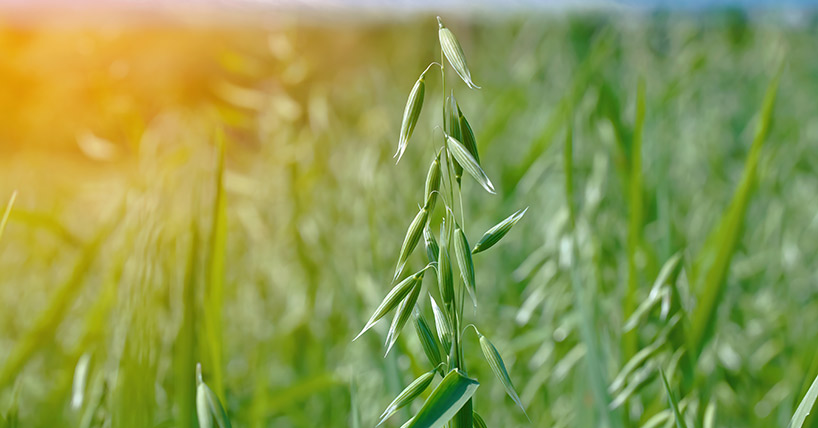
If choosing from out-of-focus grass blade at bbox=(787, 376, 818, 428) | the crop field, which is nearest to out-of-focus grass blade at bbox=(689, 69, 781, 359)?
the crop field

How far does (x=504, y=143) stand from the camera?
992 millimetres

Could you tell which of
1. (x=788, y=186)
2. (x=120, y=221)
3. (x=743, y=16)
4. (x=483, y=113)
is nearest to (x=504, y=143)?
(x=483, y=113)

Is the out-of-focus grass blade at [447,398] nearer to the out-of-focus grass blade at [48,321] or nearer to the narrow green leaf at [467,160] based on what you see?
the narrow green leaf at [467,160]

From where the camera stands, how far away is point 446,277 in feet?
0.57

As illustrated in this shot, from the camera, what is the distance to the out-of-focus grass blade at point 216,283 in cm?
25

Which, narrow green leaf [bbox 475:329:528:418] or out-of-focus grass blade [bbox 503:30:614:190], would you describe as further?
out-of-focus grass blade [bbox 503:30:614:190]

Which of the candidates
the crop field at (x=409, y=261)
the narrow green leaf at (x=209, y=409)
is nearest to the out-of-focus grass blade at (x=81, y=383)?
the crop field at (x=409, y=261)

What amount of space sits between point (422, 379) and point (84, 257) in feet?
0.85

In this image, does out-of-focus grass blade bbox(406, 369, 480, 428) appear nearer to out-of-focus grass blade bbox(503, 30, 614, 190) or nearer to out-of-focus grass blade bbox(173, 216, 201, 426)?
out-of-focus grass blade bbox(173, 216, 201, 426)

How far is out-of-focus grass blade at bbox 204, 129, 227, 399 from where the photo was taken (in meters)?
0.25

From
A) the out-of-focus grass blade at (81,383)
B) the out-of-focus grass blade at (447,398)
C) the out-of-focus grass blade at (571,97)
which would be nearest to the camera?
the out-of-focus grass blade at (447,398)

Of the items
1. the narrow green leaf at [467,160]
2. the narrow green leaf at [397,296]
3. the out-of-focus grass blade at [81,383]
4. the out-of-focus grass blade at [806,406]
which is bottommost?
the out-of-focus grass blade at [806,406]

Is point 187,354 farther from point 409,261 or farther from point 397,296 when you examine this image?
point 409,261

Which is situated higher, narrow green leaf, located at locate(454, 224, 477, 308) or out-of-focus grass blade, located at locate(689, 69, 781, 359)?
narrow green leaf, located at locate(454, 224, 477, 308)
